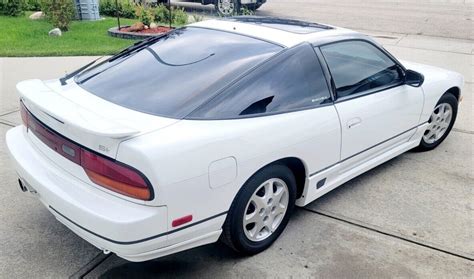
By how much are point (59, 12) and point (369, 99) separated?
842 cm

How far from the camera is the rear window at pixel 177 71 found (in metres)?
2.74

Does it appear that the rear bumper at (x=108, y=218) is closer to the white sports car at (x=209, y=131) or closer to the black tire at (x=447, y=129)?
the white sports car at (x=209, y=131)

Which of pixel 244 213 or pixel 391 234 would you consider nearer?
pixel 244 213

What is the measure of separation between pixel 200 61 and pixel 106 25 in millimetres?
8768

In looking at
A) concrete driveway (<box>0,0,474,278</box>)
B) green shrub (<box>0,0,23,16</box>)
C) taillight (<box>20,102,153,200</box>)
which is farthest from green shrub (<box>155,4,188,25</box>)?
taillight (<box>20,102,153,200</box>)

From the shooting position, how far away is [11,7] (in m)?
11.7

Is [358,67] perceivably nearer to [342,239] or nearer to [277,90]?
[277,90]

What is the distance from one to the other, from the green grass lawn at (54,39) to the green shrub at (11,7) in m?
0.34

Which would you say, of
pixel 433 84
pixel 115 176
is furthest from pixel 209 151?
pixel 433 84

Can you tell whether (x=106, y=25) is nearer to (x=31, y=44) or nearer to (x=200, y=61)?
(x=31, y=44)

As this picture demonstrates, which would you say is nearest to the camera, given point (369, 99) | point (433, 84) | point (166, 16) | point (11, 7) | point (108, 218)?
point (108, 218)

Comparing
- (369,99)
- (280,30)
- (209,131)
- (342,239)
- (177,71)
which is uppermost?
(280,30)

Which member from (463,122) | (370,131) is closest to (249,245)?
(370,131)

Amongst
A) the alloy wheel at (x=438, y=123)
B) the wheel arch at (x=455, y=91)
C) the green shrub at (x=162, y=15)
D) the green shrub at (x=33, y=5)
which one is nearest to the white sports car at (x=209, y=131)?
the alloy wheel at (x=438, y=123)
